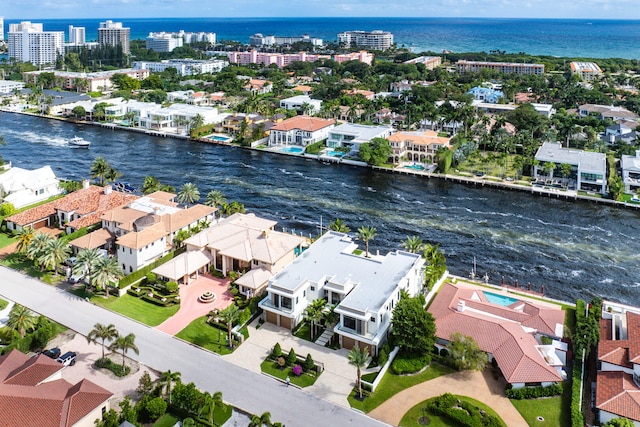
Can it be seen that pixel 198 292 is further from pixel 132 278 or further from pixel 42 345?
pixel 42 345

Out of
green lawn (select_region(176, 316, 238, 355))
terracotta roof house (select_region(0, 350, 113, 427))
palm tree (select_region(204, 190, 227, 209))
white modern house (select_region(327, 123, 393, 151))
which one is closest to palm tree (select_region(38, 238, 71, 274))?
green lawn (select_region(176, 316, 238, 355))

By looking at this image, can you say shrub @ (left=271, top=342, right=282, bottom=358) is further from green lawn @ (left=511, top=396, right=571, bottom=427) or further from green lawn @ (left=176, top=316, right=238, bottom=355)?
green lawn @ (left=511, top=396, right=571, bottom=427)

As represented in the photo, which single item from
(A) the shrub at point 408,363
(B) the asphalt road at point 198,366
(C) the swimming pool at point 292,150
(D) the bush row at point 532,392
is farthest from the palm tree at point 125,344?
(C) the swimming pool at point 292,150

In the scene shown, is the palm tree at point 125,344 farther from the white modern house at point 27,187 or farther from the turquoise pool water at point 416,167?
the turquoise pool water at point 416,167

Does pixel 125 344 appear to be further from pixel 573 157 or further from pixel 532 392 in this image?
pixel 573 157

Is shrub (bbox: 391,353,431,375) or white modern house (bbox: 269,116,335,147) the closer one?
shrub (bbox: 391,353,431,375)

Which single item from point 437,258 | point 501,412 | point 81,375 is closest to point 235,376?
point 81,375
